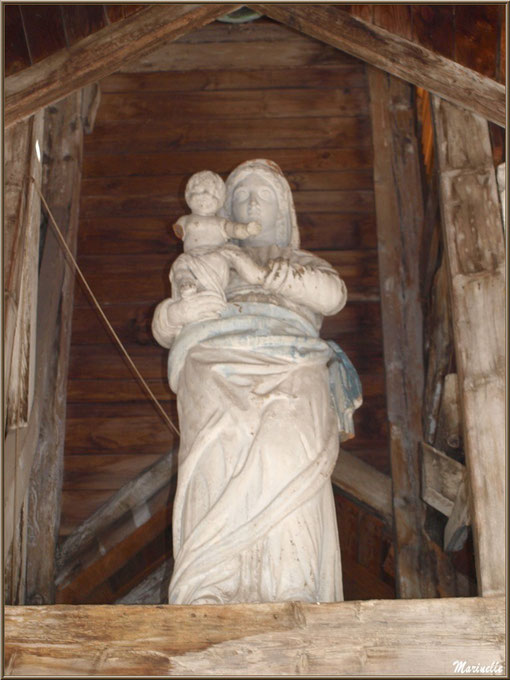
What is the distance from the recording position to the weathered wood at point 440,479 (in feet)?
18.3

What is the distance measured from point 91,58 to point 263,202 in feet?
3.05

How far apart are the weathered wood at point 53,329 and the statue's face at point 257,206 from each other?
2.02 m

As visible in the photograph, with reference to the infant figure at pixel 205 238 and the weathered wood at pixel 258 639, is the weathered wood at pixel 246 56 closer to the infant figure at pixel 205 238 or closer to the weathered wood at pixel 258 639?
the infant figure at pixel 205 238

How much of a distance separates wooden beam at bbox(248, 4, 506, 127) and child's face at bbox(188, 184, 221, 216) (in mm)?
907

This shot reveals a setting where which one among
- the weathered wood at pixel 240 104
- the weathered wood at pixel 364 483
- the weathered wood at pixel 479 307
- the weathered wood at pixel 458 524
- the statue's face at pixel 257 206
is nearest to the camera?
the weathered wood at pixel 479 307

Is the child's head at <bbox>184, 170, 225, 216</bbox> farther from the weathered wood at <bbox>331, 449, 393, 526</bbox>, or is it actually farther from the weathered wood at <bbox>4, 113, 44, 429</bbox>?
the weathered wood at <bbox>331, 449, 393, 526</bbox>

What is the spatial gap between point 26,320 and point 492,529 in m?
2.22

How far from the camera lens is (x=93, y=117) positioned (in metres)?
7.51

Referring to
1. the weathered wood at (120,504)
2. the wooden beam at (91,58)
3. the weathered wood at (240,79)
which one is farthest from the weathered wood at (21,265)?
the weathered wood at (240,79)

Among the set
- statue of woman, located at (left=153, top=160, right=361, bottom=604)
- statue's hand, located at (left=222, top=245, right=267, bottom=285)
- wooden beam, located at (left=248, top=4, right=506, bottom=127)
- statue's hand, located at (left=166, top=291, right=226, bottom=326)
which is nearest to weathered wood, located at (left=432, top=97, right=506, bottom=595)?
wooden beam, located at (left=248, top=4, right=506, bottom=127)

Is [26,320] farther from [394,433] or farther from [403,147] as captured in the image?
[403,147]

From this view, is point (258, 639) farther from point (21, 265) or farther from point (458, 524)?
point (458, 524)

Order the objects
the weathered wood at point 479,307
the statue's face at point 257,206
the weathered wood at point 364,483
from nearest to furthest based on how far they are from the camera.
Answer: the weathered wood at point 479,307, the statue's face at point 257,206, the weathered wood at point 364,483

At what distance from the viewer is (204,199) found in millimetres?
4379
